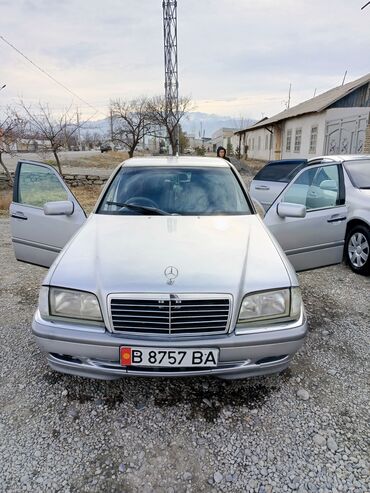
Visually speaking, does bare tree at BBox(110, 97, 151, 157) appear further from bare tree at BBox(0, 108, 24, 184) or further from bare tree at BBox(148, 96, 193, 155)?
bare tree at BBox(0, 108, 24, 184)

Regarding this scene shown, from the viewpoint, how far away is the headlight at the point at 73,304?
70.9 inches

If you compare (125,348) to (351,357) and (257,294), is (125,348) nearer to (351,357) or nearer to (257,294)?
(257,294)

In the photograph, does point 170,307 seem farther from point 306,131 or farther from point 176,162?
point 306,131

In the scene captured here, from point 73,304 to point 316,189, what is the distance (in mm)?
3410

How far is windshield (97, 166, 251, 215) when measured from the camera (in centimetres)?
277

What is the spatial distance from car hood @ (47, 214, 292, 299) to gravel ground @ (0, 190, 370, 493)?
800 mm

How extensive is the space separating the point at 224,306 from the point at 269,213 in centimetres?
173

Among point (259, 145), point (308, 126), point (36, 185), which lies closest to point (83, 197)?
point (36, 185)

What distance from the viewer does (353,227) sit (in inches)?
167

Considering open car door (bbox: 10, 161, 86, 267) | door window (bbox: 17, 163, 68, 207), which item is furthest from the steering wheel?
door window (bbox: 17, 163, 68, 207)

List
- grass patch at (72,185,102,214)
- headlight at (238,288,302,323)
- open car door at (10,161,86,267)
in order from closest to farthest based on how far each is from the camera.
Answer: headlight at (238,288,302,323)
open car door at (10,161,86,267)
grass patch at (72,185,102,214)

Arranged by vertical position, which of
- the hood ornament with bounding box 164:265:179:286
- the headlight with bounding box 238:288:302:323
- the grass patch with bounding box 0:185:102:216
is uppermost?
the hood ornament with bounding box 164:265:179:286

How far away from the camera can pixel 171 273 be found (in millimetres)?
1817

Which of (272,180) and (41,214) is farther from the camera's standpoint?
(272,180)
